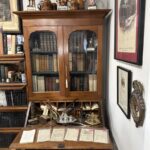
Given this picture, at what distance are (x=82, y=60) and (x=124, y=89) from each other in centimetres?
78

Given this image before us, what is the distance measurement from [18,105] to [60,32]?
1076 mm

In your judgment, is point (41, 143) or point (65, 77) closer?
point (41, 143)

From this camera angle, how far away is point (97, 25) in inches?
75.0

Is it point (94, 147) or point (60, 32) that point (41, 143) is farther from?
point (60, 32)

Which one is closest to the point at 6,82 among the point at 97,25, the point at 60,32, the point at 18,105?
the point at 18,105

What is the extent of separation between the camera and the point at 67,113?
2035 mm

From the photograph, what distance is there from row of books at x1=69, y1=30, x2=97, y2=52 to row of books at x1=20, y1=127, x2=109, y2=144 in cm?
89

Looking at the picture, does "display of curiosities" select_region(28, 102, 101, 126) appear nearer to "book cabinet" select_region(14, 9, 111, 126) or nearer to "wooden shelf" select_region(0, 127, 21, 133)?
"book cabinet" select_region(14, 9, 111, 126)

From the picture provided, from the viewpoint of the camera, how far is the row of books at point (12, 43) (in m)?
2.14

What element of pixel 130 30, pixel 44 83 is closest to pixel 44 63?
pixel 44 83

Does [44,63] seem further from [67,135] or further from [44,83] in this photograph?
[67,135]

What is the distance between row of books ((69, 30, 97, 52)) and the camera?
1.97 m

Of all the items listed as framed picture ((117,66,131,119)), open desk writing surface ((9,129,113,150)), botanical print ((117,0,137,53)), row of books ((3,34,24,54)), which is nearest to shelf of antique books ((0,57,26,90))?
row of books ((3,34,24,54))

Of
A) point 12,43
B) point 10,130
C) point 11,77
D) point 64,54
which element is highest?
point 12,43
